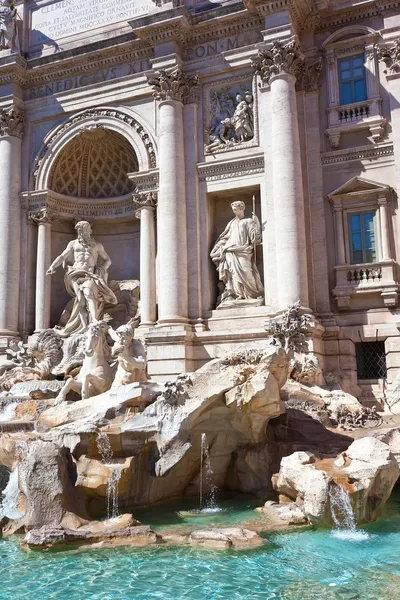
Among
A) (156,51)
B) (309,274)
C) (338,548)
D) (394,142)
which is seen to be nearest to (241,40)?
(156,51)

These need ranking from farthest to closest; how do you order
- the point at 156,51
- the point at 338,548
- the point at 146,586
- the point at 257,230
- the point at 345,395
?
1. the point at 156,51
2. the point at 257,230
3. the point at 345,395
4. the point at 338,548
5. the point at 146,586

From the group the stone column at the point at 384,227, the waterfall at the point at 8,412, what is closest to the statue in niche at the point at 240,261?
the stone column at the point at 384,227

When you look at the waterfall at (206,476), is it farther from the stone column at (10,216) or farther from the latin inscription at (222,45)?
the latin inscription at (222,45)

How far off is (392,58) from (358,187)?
3638 mm

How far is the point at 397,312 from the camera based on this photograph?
16125 millimetres

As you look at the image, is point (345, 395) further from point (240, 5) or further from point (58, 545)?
point (240, 5)

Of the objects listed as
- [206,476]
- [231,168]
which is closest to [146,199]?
[231,168]

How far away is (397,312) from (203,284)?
541 centimetres

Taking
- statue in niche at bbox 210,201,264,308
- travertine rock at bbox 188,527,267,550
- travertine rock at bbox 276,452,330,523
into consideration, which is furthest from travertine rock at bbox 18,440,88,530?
statue in niche at bbox 210,201,264,308

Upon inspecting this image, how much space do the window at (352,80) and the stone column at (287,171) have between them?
125 centimetres

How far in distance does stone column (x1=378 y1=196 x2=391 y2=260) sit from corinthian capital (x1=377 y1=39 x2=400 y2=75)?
358cm

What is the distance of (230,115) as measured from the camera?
18.5 meters

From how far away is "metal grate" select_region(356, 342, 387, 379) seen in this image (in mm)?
16375

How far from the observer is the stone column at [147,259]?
60.0 ft
